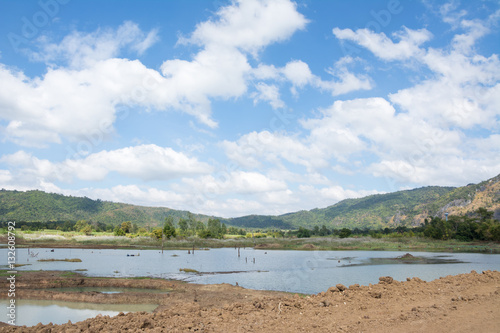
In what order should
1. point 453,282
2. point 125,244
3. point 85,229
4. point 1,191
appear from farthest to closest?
point 1,191, point 85,229, point 125,244, point 453,282

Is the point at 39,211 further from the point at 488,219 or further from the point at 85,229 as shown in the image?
the point at 488,219

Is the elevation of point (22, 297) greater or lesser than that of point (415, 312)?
lesser

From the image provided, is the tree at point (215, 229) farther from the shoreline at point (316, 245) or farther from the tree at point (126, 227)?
the tree at point (126, 227)

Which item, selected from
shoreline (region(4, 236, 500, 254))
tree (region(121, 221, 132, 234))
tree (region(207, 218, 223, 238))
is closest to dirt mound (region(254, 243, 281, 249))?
shoreline (region(4, 236, 500, 254))

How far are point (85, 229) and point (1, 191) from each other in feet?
335

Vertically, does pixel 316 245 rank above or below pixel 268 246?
above

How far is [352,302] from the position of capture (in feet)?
39.3

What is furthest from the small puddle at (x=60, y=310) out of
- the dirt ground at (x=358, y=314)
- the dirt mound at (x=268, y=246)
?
the dirt mound at (x=268, y=246)

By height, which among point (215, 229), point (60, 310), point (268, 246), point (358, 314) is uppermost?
point (358, 314)

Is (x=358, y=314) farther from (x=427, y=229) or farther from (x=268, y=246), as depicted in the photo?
(x=427, y=229)

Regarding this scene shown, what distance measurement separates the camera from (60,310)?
22.6 meters

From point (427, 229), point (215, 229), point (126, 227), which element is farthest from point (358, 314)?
point (126, 227)

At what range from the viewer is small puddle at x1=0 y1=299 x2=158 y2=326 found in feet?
67.0

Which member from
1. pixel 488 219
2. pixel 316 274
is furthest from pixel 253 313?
pixel 488 219
